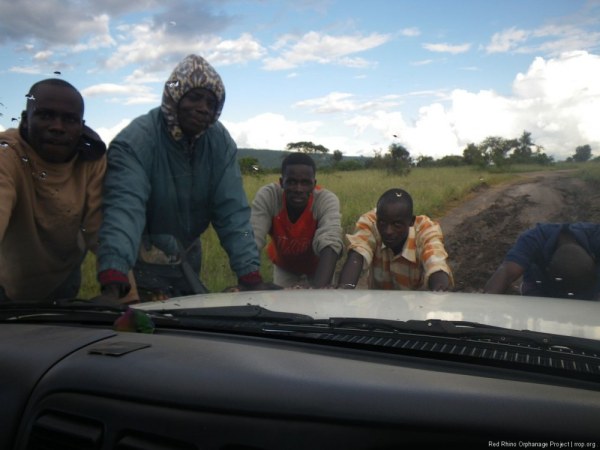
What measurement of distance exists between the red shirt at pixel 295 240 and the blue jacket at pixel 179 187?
0.78 m

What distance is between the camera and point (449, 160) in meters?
6.70

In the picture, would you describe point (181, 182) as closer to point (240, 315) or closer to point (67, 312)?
point (67, 312)

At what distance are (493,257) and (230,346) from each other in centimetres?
533

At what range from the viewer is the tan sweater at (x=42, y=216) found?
9.96ft

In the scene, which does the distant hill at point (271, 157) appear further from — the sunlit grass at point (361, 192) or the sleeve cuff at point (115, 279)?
the sleeve cuff at point (115, 279)

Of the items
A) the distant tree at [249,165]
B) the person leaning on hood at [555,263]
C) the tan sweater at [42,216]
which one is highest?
the distant tree at [249,165]

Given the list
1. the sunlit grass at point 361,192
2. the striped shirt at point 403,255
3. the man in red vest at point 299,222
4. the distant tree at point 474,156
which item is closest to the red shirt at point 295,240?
the man in red vest at point 299,222

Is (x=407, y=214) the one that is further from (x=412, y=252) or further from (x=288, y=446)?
(x=288, y=446)

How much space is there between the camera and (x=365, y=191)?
5.62 metres

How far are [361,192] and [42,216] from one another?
120 inches

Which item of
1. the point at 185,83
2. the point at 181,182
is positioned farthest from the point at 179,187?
the point at 185,83

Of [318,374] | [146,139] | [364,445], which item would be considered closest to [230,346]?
[318,374]

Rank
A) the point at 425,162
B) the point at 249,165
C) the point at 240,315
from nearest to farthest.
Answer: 1. the point at 240,315
2. the point at 249,165
3. the point at 425,162

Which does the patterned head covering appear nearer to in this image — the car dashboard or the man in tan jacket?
the man in tan jacket
